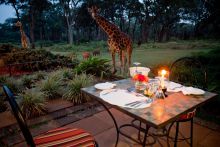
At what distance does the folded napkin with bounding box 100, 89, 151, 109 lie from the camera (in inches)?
69.0

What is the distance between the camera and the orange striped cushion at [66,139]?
1686mm

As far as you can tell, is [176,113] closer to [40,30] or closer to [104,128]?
[104,128]

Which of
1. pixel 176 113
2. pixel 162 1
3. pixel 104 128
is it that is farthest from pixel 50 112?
pixel 162 1

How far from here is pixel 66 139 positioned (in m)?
1.76

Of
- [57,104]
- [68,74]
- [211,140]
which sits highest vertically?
[68,74]

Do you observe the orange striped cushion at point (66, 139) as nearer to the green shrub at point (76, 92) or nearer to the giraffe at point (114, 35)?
the green shrub at point (76, 92)

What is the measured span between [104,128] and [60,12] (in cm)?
3293

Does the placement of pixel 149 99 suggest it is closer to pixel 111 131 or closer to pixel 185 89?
pixel 185 89

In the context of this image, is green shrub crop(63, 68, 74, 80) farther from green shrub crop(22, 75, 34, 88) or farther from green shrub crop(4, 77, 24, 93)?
green shrub crop(4, 77, 24, 93)

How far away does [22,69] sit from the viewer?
24.7 ft

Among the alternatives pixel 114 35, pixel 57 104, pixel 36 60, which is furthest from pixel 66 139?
pixel 36 60

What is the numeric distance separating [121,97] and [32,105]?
2.00 m

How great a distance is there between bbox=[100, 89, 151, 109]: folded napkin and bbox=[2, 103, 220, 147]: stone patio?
2.73 feet

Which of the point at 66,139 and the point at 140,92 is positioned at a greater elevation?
the point at 140,92
